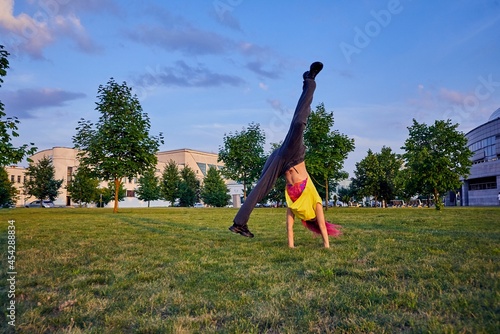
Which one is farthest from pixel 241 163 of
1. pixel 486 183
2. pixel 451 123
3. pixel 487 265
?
pixel 486 183

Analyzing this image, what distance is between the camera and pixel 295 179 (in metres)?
7.98

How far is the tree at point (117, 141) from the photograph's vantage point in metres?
29.1

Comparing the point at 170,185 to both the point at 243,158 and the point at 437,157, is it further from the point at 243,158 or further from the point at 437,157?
the point at 437,157

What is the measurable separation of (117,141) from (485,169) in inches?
2949

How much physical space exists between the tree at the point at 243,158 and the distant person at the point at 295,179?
3685 cm

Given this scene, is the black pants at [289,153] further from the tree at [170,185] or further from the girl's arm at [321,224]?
the tree at [170,185]

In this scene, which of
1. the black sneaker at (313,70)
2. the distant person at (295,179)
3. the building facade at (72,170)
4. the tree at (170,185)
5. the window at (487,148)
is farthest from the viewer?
the building facade at (72,170)

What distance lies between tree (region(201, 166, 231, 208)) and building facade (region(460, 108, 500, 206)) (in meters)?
52.1

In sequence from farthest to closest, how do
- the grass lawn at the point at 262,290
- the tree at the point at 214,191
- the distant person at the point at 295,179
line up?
1. the tree at the point at 214,191
2. the distant person at the point at 295,179
3. the grass lawn at the point at 262,290

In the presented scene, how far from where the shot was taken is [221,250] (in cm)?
801

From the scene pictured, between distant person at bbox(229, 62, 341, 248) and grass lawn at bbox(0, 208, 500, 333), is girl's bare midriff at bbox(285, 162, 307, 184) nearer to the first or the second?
distant person at bbox(229, 62, 341, 248)

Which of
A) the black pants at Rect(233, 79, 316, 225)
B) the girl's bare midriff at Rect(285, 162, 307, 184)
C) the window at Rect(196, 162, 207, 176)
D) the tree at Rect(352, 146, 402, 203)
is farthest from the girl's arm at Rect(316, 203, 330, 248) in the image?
the window at Rect(196, 162, 207, 176)

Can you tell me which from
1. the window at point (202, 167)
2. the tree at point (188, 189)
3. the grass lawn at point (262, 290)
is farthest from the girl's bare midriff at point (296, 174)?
the window at point (202, 167)

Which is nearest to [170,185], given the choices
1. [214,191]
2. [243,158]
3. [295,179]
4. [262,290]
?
[214,191]
